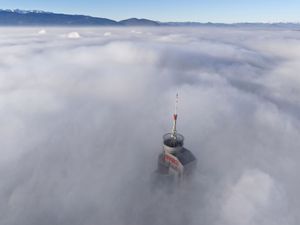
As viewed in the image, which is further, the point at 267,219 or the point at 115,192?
the point at 115,192

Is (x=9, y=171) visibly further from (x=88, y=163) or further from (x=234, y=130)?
(x=234, y=130)

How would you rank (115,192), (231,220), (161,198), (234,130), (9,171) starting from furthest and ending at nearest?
1. (234,130)
2. (9,171)
3. (115,192)
4. (161,198)
5. (231,220)

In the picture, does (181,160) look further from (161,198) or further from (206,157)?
(206,157)

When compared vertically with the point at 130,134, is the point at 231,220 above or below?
above

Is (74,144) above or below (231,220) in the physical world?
below

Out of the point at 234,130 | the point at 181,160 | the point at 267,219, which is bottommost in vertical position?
the point at 234,130

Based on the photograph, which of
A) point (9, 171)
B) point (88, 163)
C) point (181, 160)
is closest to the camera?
point (181, 160)

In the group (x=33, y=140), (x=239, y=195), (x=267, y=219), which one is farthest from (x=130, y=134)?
(x=267, y=219)

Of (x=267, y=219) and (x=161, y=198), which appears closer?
(x=267, y=219)

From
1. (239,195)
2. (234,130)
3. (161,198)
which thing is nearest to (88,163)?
(161,198)
